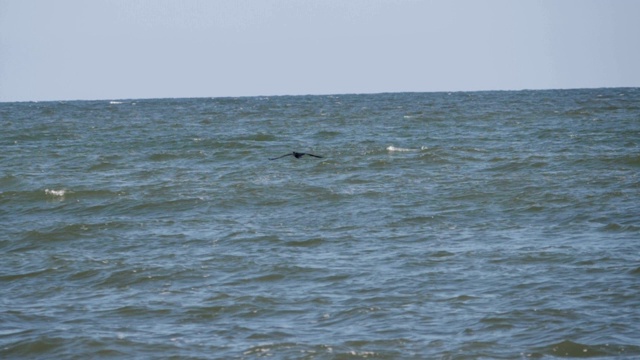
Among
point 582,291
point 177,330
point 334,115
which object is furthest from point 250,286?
point 334,115

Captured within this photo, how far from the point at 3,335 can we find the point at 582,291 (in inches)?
266

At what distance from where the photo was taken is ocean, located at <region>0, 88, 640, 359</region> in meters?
10.3

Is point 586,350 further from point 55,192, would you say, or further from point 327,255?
point 55,192

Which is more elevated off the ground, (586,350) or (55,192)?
(55,192)

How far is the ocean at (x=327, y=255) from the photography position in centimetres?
1030

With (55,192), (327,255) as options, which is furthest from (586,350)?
(55,192)

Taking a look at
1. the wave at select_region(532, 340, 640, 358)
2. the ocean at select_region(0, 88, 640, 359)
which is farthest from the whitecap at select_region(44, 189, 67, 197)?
the wave at select_region(532, 340, 640, 358)

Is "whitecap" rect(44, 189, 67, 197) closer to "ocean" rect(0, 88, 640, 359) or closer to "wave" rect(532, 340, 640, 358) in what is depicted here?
"ocean" rect(0, 88, 640, 359)

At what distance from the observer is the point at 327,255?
14.2 metres

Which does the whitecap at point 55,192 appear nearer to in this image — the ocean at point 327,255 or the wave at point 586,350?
the ocean at point 327,255

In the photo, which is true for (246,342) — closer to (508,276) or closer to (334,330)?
(334,330)

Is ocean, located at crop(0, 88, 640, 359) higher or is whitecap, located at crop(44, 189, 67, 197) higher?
whitecap, located at crop(44, 189, 67, 197)

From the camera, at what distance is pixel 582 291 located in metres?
11.8

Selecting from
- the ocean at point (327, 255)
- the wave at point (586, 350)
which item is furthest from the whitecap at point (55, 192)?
the wave at point (586, 350)
